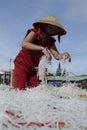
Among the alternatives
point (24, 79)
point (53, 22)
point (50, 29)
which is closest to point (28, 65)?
point (24, 79)

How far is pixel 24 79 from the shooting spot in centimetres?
540

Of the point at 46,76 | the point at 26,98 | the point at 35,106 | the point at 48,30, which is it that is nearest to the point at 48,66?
the point at 46,76

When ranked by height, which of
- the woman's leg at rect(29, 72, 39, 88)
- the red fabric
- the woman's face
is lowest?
the woman's leg at rect(29, 72, 39, 88)

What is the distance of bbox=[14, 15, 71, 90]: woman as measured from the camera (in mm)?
5160

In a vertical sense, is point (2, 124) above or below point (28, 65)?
below

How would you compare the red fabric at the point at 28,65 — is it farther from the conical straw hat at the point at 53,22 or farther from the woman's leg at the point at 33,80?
the conical straw hat at the point at 53,22

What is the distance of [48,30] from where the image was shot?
5.23 meters

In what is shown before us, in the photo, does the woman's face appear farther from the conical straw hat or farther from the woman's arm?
the woman's arm

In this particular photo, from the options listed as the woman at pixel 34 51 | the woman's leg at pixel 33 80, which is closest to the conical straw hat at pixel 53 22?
the woman at pixel 34 51

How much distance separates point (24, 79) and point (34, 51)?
1.36ft

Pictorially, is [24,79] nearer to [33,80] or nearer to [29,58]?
[33,80]

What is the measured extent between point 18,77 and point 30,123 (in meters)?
3.01

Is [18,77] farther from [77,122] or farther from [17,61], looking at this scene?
[77,122]

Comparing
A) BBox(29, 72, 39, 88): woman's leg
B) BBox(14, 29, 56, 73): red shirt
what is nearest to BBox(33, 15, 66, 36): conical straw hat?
BBox(14, 29, 56, 73): red shirt
